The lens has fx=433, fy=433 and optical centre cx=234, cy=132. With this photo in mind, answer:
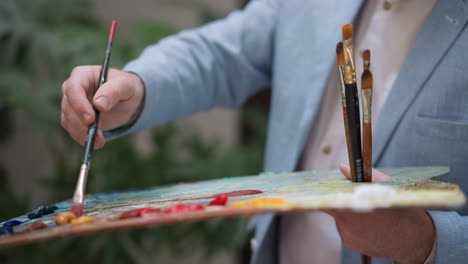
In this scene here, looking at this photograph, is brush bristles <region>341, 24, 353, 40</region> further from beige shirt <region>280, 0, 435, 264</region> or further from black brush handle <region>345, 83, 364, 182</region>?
beige shirt <region>280, 0, 435, 264</region>

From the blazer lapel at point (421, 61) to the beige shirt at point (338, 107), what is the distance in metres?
0.04

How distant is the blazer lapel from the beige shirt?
4cm

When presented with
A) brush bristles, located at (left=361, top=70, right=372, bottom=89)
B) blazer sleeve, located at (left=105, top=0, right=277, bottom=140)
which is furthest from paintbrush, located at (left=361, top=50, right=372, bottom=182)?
blazer sleeve, located at (left=105, top=0, right=277, bottom=140)

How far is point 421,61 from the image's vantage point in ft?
1.79

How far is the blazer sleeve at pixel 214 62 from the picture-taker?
692mm

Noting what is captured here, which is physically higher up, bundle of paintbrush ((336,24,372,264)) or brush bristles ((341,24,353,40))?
brush bristles ((341,24,353,40))

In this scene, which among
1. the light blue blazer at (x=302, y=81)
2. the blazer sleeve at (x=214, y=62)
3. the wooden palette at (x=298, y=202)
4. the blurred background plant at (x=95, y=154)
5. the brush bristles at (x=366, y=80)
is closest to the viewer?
the wooden palette at (x=298, y=202)

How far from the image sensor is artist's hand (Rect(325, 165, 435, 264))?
15.4 inches

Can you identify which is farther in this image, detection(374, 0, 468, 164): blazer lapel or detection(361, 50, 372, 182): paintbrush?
detection(374, 0, 468, 164): blazer lapel

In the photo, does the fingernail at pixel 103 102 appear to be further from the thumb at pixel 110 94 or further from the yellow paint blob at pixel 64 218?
the yellow paint blob at pixel 64 218

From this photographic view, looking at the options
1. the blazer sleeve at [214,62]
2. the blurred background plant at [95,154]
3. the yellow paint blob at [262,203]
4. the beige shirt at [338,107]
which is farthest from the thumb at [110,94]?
the blurred background plant at [95,154]

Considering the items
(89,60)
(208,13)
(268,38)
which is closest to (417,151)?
(268,38)

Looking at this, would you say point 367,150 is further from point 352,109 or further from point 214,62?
point 214,62

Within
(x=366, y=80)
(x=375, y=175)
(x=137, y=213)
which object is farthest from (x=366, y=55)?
(x=137, y=213)
